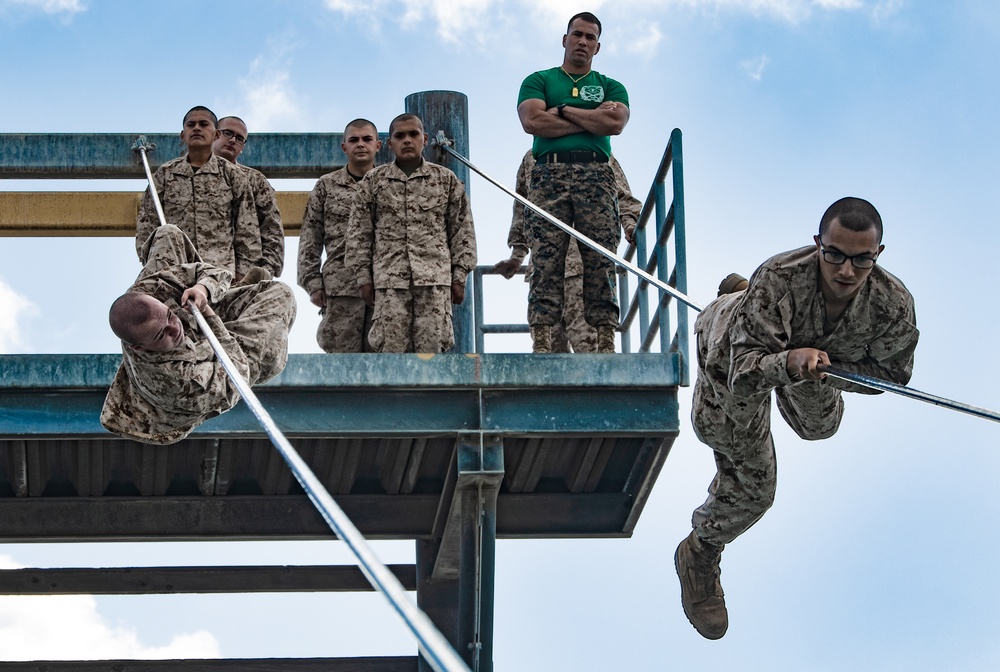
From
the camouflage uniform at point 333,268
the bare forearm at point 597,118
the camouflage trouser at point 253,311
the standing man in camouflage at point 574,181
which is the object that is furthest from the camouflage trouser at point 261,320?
the bare forearm at point 597,118

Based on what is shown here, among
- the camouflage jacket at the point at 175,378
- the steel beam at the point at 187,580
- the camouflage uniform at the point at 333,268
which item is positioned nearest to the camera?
the camouflage jacket at the point at 175,378

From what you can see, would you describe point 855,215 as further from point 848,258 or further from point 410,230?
point 410,230

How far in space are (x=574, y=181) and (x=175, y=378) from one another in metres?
3.49

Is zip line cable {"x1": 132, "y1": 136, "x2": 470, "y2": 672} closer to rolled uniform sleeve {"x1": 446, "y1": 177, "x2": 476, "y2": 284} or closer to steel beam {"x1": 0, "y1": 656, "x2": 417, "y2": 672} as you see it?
rolled uniform sleeve {"x1": 446, "y1": 177, "x2": 476, "y2": 284}

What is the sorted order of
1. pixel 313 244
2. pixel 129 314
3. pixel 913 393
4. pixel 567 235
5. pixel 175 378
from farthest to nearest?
pixel 313 244 < pixel 567 235 < pixel 175 378 < pixel 129 314 < pixel 913 393

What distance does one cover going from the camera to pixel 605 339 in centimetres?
1015

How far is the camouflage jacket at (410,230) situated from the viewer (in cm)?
1005

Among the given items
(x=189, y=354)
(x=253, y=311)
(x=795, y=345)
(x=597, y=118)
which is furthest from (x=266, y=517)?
(x=795, y=345)

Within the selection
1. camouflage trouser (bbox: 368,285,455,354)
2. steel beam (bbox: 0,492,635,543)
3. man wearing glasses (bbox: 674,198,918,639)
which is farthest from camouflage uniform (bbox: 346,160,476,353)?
man wearing glasses (bbox: 674,198,918,639)

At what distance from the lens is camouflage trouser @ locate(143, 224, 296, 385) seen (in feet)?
26.1

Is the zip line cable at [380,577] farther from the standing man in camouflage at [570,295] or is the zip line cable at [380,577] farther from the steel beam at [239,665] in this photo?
the steel beam at [239,665]

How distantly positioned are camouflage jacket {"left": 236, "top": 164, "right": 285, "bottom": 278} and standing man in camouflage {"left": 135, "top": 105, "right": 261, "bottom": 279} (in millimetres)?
55

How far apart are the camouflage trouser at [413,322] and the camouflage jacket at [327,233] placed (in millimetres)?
481

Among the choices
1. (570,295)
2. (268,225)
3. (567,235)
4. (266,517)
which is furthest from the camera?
(266,517)
